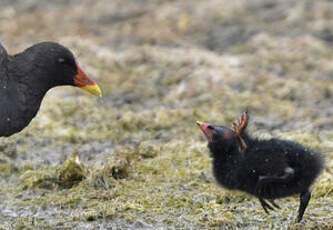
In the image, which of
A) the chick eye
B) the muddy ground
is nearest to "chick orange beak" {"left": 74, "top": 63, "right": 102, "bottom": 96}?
the chick eye

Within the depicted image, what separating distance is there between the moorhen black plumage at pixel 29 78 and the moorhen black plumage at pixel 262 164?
120cm

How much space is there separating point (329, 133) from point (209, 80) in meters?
2.36

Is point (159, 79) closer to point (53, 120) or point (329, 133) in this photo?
point (53, 120)

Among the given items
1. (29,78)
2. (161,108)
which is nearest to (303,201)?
(29,78)

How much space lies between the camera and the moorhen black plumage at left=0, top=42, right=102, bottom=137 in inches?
229

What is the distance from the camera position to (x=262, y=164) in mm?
5586

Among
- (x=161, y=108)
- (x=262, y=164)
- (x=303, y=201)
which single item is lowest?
(x=161, y=108)

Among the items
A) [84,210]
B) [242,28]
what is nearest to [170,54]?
[242,28]

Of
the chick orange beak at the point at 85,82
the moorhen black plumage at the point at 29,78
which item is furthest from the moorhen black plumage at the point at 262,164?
the moorhen black plumage at the point at 29,78

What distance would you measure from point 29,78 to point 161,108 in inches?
148

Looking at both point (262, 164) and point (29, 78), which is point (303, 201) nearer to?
point (262, 164)

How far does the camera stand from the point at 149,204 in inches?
252

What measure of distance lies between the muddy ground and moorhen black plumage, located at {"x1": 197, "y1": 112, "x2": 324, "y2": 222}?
325 mm

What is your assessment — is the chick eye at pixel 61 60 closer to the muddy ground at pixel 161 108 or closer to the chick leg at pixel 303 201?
the muddy ground at pixel 161 108
